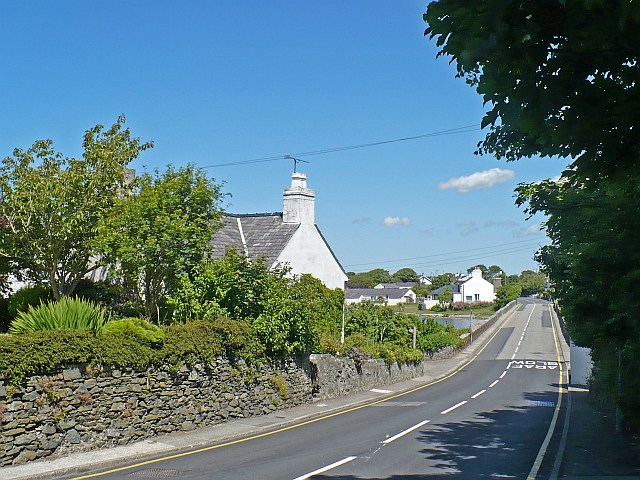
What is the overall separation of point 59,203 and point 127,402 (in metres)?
8.17

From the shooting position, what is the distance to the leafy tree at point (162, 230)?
20.7m

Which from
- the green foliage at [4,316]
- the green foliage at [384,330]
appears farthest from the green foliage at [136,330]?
the green foliage at [384,330]

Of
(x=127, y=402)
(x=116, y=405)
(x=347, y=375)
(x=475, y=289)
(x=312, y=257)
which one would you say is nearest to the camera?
(x=116, y=405)

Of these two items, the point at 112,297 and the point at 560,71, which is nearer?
the point at 560,71

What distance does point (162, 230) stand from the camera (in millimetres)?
20953

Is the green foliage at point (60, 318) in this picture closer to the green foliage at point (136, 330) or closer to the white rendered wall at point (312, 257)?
the green foliage at point (136, 330)

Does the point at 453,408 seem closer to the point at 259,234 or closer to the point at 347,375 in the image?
the point at 347,375

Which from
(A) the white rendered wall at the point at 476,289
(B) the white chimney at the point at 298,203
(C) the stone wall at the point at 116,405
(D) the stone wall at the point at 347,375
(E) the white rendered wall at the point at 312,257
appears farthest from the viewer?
(A) the white rendered wall at the point at 476,289

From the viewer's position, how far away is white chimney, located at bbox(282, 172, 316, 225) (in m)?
37.2

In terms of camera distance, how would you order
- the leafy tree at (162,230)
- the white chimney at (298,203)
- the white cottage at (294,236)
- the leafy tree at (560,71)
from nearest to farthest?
the leafy tree at (560,71) < the leafy tree at (162,230) < the white cottage at (294,236) < the white chimney at (298,203)

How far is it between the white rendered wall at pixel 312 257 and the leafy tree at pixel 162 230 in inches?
479

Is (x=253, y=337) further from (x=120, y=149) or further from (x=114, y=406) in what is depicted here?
(x=120, y=149)

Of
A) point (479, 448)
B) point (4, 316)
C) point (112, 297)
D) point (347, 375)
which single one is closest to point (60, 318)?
point (4, 316)

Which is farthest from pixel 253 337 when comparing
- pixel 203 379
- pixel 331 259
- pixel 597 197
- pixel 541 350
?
pixel 541 350
